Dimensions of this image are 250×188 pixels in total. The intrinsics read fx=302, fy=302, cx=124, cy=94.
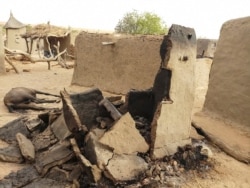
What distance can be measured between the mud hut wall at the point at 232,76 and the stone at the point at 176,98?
5.16ft

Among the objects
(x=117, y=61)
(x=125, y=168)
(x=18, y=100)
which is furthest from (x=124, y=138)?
(x=117, y=61)

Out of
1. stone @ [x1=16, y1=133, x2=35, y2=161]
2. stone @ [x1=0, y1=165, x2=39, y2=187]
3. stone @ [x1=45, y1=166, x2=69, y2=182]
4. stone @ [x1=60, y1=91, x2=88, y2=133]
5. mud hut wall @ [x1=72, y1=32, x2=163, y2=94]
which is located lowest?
stone @ [x1=0, y1=165, x2=39, y2=187]

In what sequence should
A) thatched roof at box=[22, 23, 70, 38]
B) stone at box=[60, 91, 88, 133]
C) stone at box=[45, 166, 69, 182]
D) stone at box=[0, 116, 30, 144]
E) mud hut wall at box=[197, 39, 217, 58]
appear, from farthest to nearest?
1. thatched roof at box=[22, 23, 70, 38]
2. mud hut wall at box=[197, 39, 217, 58]
3. stone at box=[0, 116, 30, 144]
4. stone at box=[60, 91, 88, 133]
5. stone at box=[45, 166, 69, 182]

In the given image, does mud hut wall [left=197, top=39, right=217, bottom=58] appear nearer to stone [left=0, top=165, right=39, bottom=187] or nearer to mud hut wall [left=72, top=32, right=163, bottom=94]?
mud hut wall [left=72, top=32, right=163, bottom=94]

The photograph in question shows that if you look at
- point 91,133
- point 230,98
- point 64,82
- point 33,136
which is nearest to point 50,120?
point 33,136

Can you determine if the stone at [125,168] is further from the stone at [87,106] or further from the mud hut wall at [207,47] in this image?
the mud hut wall at [207,47]

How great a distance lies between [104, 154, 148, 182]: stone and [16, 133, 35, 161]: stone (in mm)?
1206

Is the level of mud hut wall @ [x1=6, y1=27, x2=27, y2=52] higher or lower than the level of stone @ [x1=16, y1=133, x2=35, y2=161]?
higher

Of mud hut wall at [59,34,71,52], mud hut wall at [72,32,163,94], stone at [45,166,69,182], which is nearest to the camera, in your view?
stone at [45,166,69,182]

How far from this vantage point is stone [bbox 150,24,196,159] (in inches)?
149

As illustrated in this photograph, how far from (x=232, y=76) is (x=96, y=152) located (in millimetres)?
3236

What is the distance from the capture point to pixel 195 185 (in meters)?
3.49

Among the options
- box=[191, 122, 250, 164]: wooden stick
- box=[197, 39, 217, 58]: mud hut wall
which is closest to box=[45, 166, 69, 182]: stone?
box=[191, 122, 250, 164]: wooden stick

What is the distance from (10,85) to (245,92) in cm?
704
